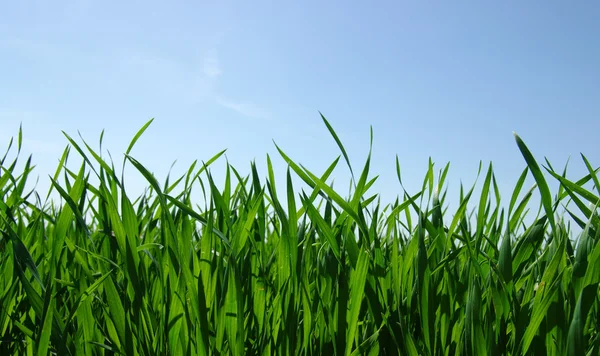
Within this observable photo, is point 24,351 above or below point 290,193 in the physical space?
below

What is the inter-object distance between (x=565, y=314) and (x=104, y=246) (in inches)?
29.4

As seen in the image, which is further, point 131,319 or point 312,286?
point 312,286

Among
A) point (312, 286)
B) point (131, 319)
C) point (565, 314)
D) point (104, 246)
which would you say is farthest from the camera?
point (104, 246)

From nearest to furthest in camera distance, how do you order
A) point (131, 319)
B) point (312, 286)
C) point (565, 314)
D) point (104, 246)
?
point (565, 314) → point (131, 319) → point (312, 286) → point (104, 246)

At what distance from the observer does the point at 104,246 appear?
965 millimetres

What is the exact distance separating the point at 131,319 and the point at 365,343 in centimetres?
32

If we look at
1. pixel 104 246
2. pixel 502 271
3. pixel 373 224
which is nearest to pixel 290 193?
pixel 373 224

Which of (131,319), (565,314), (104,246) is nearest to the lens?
(565,314)

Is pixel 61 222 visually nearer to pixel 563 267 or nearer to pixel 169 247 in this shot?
pixel 169 247

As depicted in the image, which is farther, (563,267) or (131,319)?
(131,319)

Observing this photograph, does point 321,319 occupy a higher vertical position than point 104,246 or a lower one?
lower

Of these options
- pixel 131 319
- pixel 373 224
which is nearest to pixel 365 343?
pixel 373 224

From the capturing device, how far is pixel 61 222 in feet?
2.50

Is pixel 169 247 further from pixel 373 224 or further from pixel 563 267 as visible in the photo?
pixel 563 267
